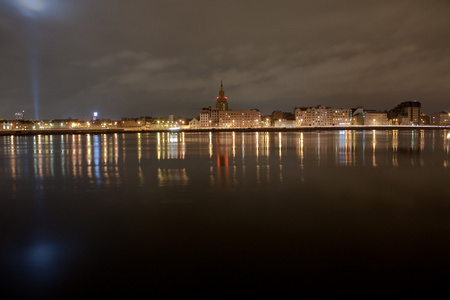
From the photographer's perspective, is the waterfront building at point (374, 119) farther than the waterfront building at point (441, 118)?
No

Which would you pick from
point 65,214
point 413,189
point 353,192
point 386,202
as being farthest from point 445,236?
point 65,214

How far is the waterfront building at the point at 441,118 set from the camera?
167 m

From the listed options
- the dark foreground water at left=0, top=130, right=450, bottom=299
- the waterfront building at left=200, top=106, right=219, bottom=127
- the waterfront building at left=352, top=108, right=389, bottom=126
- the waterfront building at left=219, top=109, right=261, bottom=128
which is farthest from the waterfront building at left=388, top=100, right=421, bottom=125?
the dark foreground water at left=0, top=130, right=450, bottom=299

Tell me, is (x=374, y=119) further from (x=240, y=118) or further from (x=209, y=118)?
(x=209, y=118)

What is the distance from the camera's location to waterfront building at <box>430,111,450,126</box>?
167 metres

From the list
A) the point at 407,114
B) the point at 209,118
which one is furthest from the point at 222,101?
the point at 407,114

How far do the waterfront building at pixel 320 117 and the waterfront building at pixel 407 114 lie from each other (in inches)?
1105

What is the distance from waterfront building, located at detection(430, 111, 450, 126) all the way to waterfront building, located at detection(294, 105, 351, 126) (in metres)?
59.9

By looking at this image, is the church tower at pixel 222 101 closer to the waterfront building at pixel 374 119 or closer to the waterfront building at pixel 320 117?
the waterfront building at pixel 320 117

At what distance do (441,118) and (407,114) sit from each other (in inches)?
1114

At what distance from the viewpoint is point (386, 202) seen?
7926mm

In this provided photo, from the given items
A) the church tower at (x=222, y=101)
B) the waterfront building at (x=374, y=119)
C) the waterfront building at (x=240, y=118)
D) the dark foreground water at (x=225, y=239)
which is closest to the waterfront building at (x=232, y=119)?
the waterfront building at (x=240, y=118)

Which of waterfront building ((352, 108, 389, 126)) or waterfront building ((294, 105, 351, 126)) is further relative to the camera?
waterfront building ((352, 108, 389, 126))

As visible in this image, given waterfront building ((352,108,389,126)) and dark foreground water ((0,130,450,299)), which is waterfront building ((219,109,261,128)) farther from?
dark foreground water ((0,130,450,299))
